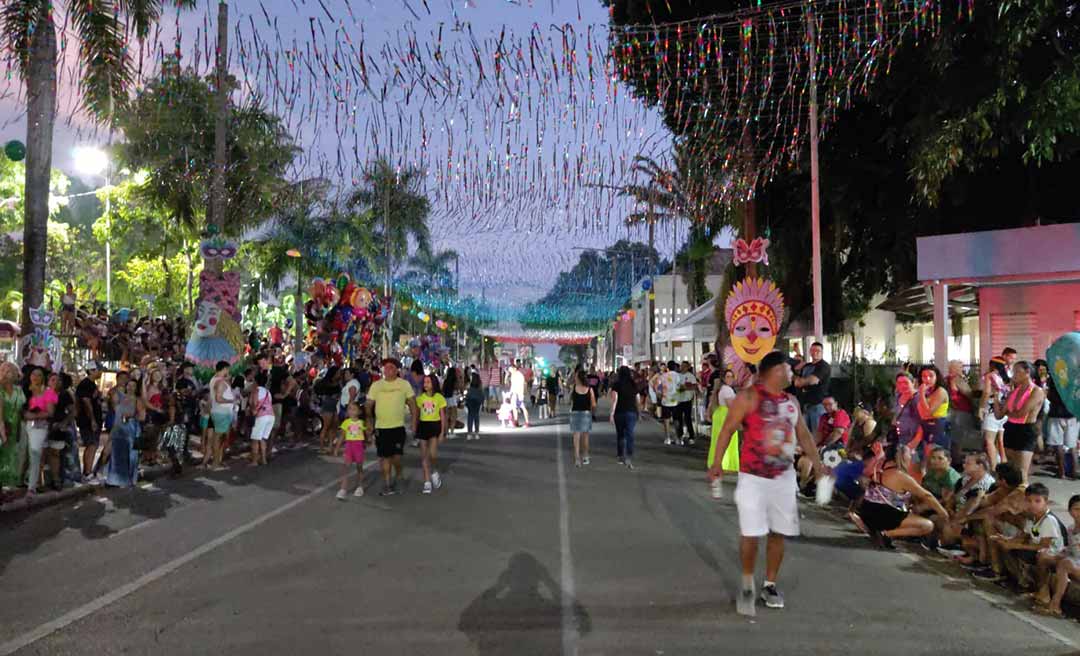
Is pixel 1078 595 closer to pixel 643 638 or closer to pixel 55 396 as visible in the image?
pixel 643 638

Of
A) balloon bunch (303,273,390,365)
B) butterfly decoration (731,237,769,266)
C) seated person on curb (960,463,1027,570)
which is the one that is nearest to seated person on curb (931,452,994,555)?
seated person on curb (960,463,1027,570)

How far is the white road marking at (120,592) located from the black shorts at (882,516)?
5.87 metres

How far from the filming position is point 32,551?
8.17m

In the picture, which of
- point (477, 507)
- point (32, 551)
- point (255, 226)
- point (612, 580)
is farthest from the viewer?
point (255, 226)

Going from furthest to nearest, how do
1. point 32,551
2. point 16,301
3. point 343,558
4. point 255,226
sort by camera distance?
point 16,301, point 255,226, point 32,551, point 343,558

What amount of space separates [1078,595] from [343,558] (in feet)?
17.7

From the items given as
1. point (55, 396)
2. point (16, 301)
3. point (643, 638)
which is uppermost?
point (16, 301)

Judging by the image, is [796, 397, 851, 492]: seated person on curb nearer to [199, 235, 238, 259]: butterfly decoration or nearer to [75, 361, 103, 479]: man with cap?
[75, 361, 103, 479]: man with cap

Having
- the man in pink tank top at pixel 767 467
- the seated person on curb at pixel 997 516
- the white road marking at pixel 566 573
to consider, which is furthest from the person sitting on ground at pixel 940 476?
the white road marking at pixel 566 573

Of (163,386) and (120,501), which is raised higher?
(163,386)

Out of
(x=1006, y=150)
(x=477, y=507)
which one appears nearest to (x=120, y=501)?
(x=477, y=507)

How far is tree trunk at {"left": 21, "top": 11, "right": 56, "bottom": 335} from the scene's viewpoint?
49.8ft

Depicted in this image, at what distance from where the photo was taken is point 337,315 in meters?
29.4

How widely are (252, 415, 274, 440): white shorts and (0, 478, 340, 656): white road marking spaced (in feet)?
18.7
